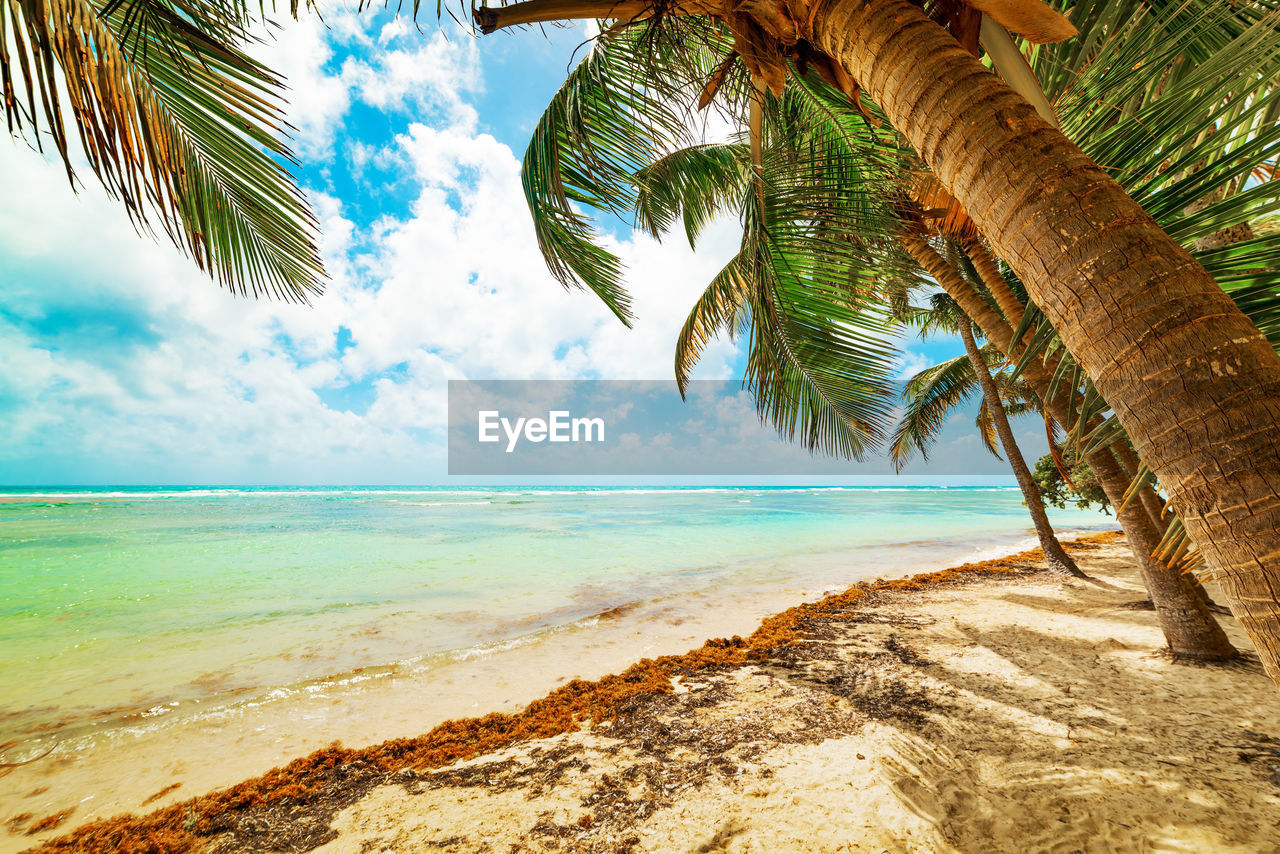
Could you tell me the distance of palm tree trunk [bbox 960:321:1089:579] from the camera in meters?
6.75

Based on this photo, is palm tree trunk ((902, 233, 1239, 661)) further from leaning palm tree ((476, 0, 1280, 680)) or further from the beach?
leaning palm tree ((476, 0, 1280, 680))

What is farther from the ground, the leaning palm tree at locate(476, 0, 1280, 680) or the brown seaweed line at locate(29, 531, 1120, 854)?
the leaning palm tree at locate(476, 0, 1280, 680)

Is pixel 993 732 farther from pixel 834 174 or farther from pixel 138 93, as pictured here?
pixel 138 93

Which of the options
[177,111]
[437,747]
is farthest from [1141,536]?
[177,111]

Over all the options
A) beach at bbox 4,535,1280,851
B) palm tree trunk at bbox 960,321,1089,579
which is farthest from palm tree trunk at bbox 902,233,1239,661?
palm tree trunk at bbox 960,321,1089,579

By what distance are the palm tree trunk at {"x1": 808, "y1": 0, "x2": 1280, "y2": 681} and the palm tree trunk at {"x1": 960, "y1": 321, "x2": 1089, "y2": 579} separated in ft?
21.8

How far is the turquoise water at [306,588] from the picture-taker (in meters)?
4.18

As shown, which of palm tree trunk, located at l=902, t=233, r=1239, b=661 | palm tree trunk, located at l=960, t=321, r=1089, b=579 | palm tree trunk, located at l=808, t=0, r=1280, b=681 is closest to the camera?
palm tree trunk, located at l=808, t=0, r=1280, b=681

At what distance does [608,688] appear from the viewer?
3.51 metres

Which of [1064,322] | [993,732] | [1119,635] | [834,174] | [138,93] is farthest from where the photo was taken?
[1119,635]

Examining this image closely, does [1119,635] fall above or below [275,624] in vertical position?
above

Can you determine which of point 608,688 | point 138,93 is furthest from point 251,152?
point 608,688

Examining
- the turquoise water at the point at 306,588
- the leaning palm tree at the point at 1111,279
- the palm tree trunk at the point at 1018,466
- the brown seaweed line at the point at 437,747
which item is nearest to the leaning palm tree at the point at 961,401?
the palm tree trunk at the point at 1018,466

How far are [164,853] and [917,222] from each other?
215 inches
